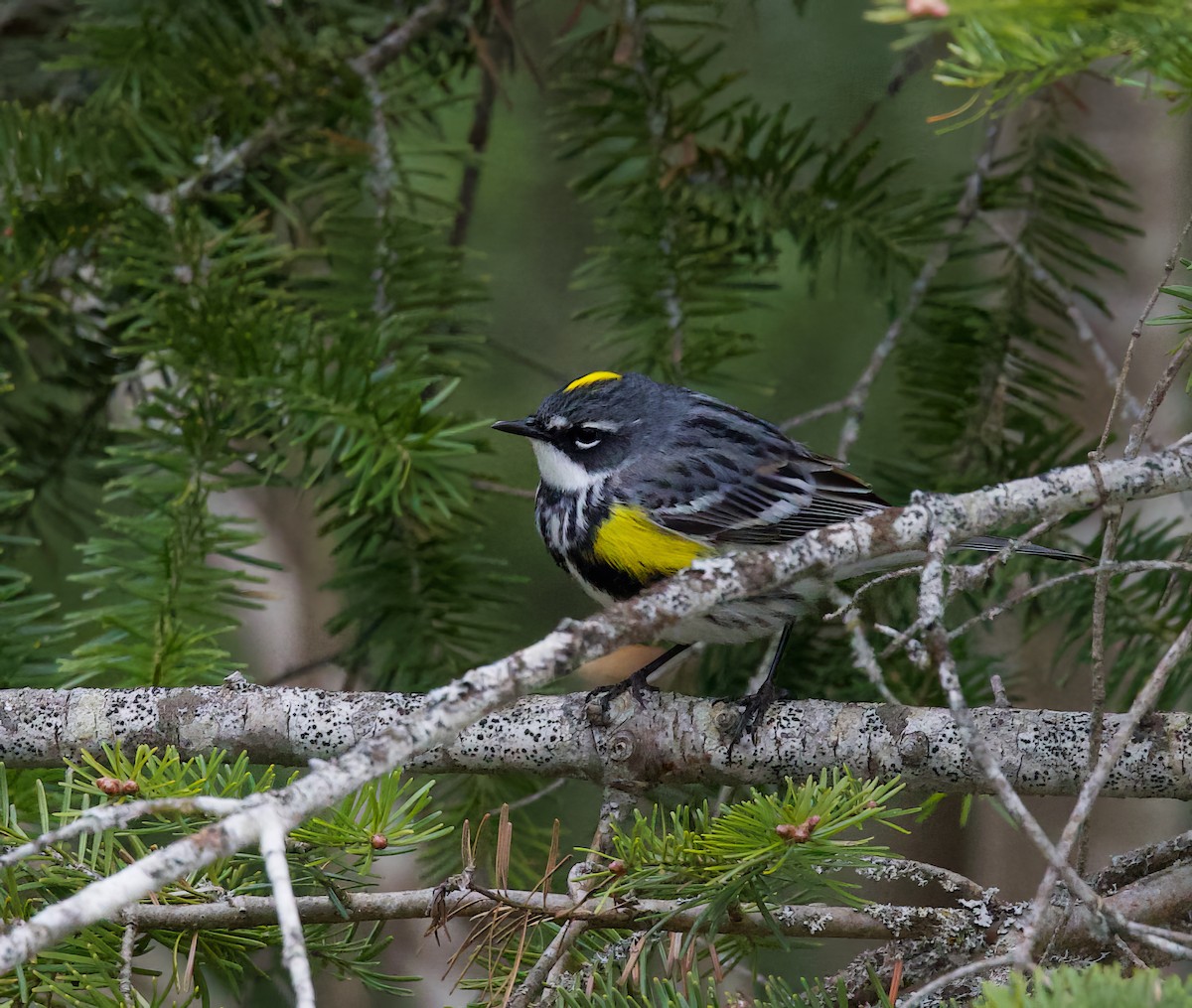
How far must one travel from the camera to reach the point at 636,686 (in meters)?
2.31

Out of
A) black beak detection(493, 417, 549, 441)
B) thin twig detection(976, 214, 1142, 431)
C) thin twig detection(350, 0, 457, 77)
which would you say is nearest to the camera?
thin twig detection(976, 214, 1142, 431)

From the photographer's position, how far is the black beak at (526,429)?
8.99ft

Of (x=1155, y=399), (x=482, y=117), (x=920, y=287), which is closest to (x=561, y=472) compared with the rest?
(x=920, y=287)

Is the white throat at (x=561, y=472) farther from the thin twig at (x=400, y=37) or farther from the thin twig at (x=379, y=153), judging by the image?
the thin twig at (x=400, y=37)

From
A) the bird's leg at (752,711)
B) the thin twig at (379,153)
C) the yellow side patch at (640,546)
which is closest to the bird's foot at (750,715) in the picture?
the bird's leg at (752,711)

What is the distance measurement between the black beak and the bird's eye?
8 centimetres

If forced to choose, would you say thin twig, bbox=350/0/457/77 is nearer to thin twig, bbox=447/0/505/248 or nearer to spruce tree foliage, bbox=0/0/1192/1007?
spruce tree foliage, bbox=0/0/1192/1007

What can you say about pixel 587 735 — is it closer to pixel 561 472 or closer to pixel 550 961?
pixel 550 961

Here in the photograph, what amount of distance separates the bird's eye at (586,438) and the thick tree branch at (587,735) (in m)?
0.98

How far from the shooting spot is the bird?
2674 millimetres

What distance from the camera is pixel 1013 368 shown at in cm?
276

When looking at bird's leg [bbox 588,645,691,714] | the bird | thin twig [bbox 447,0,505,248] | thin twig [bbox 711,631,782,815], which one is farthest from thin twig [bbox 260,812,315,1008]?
thin twig [bbox 447,0,505,248]

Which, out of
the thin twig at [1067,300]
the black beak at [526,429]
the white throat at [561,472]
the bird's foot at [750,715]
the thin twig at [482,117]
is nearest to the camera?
the bird's foot at [750,715]

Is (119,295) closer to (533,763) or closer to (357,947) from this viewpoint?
(533,763)
